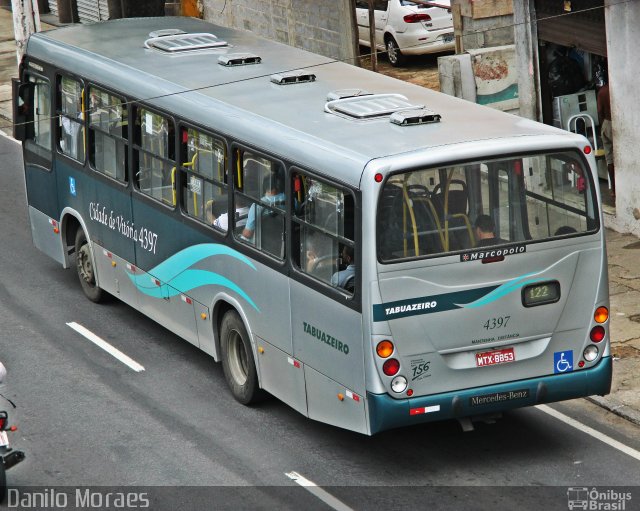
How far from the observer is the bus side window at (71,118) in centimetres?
1554

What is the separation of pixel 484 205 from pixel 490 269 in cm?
52

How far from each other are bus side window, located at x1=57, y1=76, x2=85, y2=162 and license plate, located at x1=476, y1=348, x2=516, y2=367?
6.47 metres

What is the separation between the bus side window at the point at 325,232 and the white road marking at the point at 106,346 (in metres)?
3.37

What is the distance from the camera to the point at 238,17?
29703mm

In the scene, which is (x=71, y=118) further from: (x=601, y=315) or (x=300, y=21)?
(x=300, y=21)

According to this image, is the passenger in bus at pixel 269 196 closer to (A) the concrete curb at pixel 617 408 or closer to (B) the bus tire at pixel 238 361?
(B) the bus tire at pixel 238 361

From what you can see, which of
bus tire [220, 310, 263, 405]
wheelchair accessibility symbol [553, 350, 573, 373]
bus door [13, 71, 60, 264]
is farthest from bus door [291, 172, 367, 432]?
bus door [13, 71, 60, 264]

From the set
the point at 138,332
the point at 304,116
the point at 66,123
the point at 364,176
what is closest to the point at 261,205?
the point at 304,116

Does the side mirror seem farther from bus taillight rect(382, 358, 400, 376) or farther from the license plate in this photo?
the license plate

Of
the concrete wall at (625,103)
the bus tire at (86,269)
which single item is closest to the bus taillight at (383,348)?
the bus tire at (86,269)

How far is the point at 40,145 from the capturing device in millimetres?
16656

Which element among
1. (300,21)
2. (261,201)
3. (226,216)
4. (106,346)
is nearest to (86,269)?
(106,346)

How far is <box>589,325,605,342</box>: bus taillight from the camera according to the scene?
1127 cm

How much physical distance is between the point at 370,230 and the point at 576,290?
6.19ft
